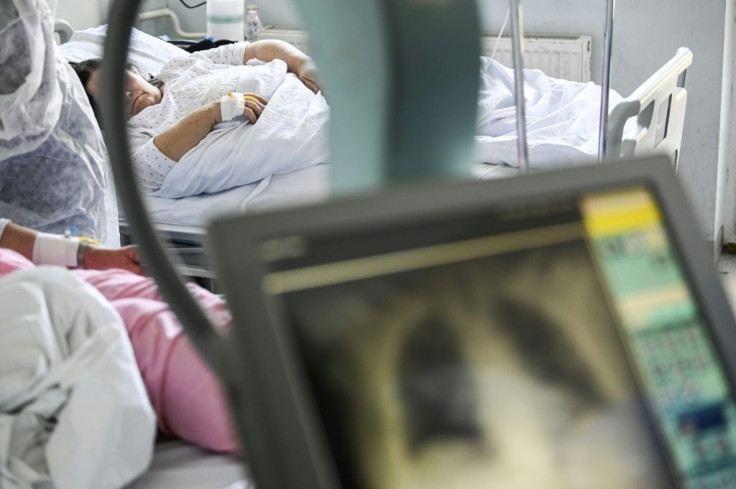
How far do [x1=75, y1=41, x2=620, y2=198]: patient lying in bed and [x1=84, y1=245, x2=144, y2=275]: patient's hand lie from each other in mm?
654

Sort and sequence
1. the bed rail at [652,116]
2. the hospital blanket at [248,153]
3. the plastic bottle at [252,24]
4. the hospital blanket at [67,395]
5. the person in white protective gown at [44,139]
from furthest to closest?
the plastic bottle at [252,24], the hospital blanket at [248,153], the bed rail at [652,116], the person in white protective gown at [44,139], the hospital blanket at [67,395]

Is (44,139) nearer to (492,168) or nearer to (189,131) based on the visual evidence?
(189,131)

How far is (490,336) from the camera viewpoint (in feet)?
1.41

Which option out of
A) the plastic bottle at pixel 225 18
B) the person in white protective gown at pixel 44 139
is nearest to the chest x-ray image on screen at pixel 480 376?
the person in white protective gown at pixel 44 139

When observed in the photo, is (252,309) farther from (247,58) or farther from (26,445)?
(247,58)

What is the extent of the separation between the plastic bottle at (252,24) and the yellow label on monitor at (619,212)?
3.70 metres

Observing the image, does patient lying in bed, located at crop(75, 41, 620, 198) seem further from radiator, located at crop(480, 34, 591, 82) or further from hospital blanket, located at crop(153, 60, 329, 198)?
radiator, located at crop(480, 34, 591, 82)

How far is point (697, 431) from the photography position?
1.47 ft

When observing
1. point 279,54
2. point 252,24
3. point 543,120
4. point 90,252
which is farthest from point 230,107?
point 252,24

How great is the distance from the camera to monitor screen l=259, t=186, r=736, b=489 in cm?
40

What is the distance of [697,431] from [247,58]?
3128 mm

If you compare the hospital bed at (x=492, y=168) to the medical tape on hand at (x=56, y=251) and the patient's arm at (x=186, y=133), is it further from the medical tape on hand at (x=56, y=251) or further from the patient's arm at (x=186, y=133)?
the medical tape on hand at (x=56, y=251)

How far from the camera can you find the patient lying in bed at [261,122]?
273 centimetres

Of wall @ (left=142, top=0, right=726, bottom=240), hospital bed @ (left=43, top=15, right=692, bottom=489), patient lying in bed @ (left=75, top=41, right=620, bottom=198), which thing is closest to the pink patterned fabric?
hospital bed @ (left=43, top=15, right=692, bottom=489)
